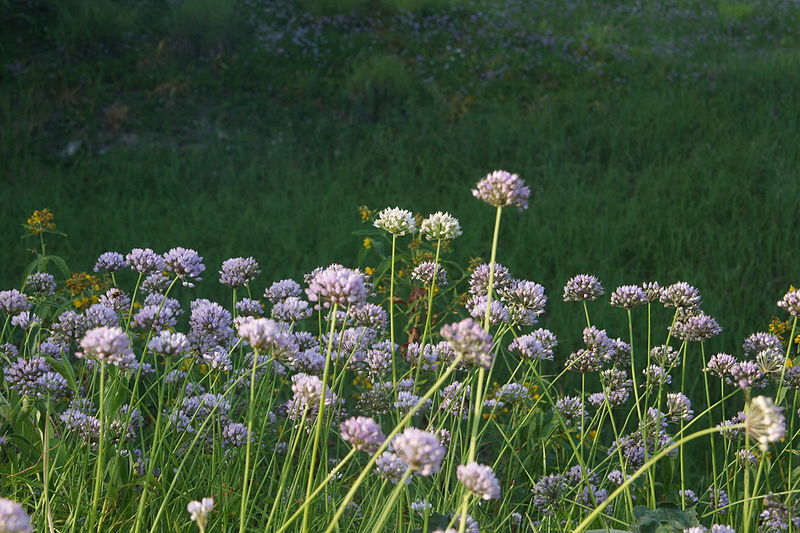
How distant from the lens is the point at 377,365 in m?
2.36

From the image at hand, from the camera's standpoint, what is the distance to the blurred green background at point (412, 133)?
5.67 metres

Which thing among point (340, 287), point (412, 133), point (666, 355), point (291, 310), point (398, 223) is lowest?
point (412, 133)

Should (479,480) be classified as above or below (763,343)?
above

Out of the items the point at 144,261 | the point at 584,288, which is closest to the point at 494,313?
the point at 584,288

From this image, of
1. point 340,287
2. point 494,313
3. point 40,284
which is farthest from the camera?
point 40,284

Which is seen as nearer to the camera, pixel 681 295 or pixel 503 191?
pixel 503 191

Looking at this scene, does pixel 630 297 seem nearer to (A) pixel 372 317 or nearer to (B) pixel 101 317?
(A) pixel 372 317

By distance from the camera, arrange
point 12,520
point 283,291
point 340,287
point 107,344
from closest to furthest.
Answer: point 12,520, point 107,344, point 340,287, point 283,291

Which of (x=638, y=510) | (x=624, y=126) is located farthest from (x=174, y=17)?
(x=638, y=510)

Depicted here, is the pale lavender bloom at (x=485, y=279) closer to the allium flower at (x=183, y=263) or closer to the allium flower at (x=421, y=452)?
the allium flower at (x=183, y=263)

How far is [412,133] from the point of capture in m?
8.30

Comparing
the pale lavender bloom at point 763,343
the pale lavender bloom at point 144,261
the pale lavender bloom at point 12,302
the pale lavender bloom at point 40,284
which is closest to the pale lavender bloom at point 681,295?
the pale lavender bloom at point 763,343

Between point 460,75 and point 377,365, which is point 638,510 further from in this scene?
point 460,75

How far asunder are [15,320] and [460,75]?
26.5 feet
